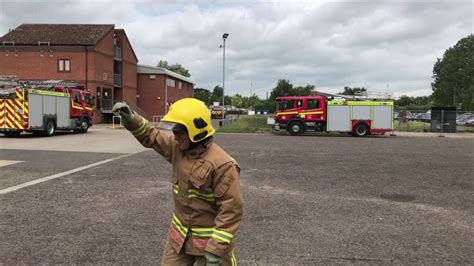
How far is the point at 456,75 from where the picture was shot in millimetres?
83188

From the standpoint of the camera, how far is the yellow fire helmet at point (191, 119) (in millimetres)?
2692

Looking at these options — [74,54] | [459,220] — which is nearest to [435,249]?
[459,220]

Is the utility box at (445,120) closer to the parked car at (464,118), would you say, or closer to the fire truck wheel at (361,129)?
the fire truck wheel at (361,129)

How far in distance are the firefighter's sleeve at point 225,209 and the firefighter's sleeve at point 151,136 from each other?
550mm

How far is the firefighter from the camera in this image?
2.66 metres

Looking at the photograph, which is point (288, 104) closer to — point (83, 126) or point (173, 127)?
point (83, 126)

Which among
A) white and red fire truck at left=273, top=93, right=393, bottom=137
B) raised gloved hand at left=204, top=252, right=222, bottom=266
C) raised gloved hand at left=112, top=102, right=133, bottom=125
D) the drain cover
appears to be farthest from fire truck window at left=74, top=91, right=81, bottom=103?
raised gloved hand at left=204, top=252, right=222, bottom=266

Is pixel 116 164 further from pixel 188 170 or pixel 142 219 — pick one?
pixel 188 170

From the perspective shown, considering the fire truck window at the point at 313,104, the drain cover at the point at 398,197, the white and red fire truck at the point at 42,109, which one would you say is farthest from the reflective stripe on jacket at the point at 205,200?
the fire truck window at the point at 313,104

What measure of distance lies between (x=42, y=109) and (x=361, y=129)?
753 inches

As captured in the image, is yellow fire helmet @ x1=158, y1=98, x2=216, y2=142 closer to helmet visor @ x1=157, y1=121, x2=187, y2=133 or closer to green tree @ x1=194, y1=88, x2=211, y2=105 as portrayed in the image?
helmet visor @ x1=157, y1=121, x2=187, y2=133

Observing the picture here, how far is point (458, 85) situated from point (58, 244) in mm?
89907

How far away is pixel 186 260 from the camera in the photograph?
293 centimetres

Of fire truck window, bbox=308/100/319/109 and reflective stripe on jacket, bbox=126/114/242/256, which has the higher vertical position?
fire truck window, bbox=308/100/319/109
